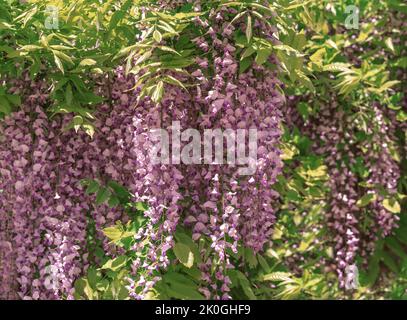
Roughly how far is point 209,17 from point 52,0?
0.88m

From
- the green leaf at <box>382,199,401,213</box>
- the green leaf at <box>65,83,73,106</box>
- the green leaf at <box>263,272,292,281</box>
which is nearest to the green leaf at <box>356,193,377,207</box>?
the green leaf at <box>382,199,401,213</box>

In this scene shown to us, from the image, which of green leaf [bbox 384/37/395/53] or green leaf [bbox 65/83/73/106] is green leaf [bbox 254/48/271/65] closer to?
green leaf [bbox 65/83/73/106]

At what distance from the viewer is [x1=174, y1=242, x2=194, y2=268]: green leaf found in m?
3.05

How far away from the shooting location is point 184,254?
3.07 metres

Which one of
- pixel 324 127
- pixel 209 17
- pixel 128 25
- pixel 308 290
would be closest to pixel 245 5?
pixel 209 17

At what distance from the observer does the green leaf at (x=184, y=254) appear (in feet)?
10.00

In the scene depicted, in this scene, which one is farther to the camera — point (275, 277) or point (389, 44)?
point (389, 44)

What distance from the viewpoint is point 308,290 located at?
14.7 ft

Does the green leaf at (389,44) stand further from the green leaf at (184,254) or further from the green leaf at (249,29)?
the green leaf at (184,254)

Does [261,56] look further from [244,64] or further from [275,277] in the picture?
[275,277]

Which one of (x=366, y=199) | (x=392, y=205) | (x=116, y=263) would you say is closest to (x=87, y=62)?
(x=116, y=263)

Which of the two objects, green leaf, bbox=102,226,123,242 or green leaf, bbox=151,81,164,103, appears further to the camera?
green leaf, bbox=102,226,123,242

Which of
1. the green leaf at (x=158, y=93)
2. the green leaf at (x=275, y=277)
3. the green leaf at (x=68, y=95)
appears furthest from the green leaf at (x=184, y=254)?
the green leaf at (x=68, y=95)
